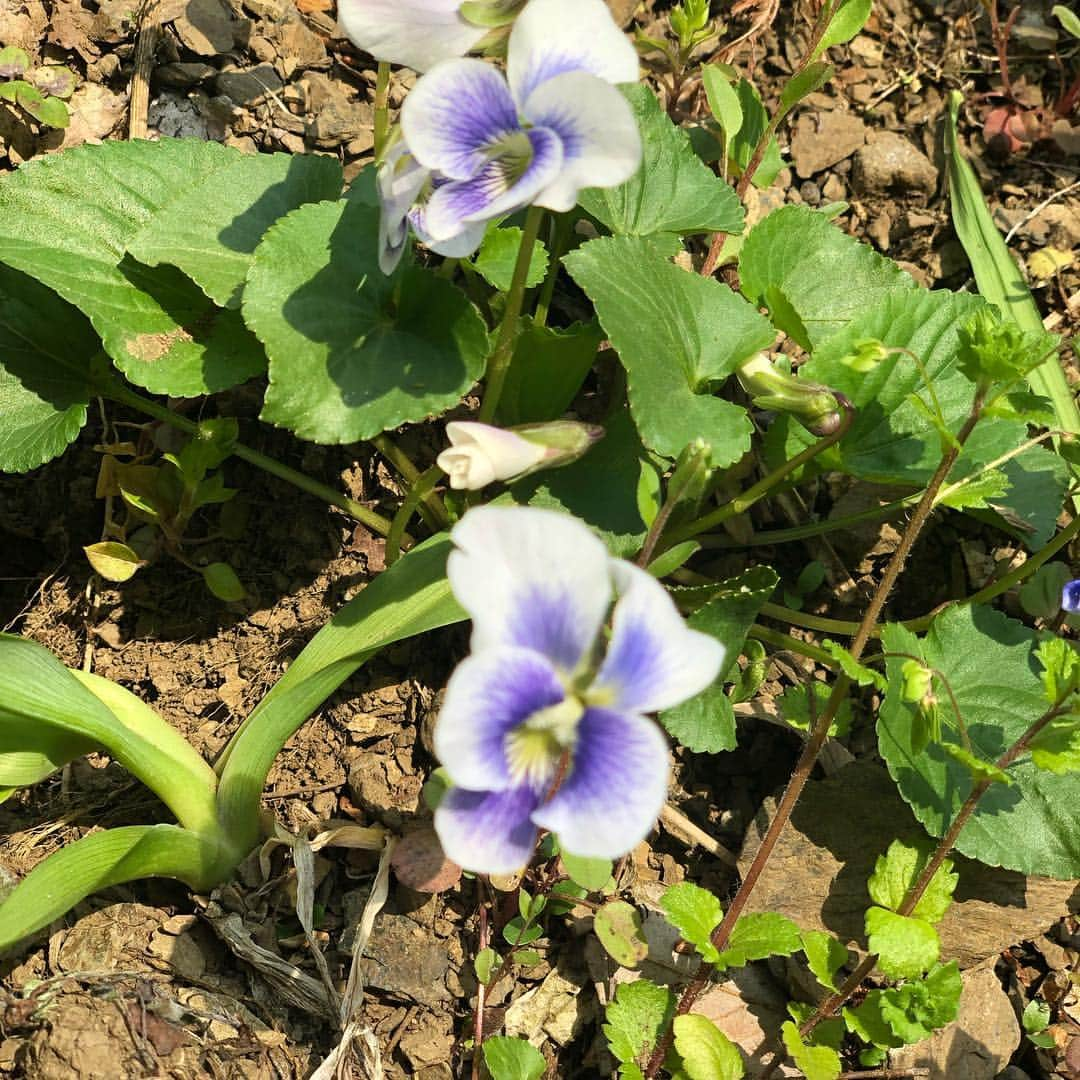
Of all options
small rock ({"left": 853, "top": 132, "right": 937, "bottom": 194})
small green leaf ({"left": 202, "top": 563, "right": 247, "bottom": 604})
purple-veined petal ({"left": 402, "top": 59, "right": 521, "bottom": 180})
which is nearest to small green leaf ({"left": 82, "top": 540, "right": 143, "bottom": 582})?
small green leaf ({"left": 202, "top": 563, "right": 247, "bottom": 604})

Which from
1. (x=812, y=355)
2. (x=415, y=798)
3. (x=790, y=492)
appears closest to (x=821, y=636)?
(x=790, y=492)

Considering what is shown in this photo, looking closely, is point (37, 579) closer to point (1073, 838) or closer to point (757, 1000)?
point (757, 1000)

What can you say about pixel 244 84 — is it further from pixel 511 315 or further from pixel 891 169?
pixel 891 169

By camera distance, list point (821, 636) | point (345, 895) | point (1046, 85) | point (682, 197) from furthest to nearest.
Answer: point (1046, 85) → point (821, 636) → point (682, 197) → point (345, 895)

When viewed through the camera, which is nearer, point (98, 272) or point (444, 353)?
point (444, 353)

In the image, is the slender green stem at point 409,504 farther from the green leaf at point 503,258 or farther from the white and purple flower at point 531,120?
the white and purple flower at point 531,120

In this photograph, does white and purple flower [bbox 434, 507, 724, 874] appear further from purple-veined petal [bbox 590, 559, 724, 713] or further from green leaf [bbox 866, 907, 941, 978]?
green leaf [bbox 866, 907, 941, 978]
